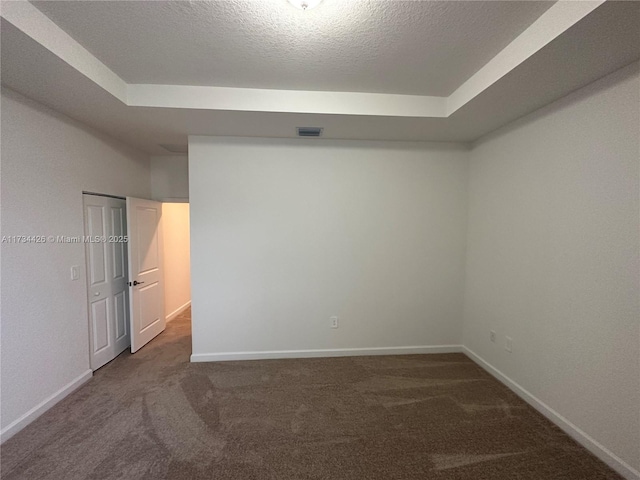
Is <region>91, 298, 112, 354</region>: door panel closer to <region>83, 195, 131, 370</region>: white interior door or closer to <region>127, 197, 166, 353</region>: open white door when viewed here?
<region>83, 195, 131, 370</region>: white interior door

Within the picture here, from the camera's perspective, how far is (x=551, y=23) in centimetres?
142

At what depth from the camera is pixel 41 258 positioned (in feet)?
6.95

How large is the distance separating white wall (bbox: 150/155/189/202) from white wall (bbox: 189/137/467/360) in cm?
102

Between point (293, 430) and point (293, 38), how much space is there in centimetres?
278

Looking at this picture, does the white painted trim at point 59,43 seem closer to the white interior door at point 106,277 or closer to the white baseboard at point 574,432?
the white interior door at point 106,277

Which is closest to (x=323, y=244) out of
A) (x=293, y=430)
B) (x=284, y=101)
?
(x=284, y=101)

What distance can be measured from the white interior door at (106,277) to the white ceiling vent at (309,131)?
7.52ft

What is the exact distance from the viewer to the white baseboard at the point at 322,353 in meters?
2.98

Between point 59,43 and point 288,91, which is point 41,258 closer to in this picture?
point 59,43

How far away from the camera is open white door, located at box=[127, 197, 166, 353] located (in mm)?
3092

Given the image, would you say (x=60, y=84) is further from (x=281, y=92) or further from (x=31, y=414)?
(x=31, y=414)

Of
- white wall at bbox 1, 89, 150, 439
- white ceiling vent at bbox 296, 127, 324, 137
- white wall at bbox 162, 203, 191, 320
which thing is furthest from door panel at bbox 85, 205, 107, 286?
white ceiling vent at bbox 296, 127, 324, 137

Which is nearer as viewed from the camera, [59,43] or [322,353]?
Answer: [59,43]

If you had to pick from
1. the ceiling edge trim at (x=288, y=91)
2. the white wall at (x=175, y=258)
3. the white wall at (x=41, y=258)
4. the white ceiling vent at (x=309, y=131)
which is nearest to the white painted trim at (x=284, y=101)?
the ceiling edge trim at (x=288, y=91)
